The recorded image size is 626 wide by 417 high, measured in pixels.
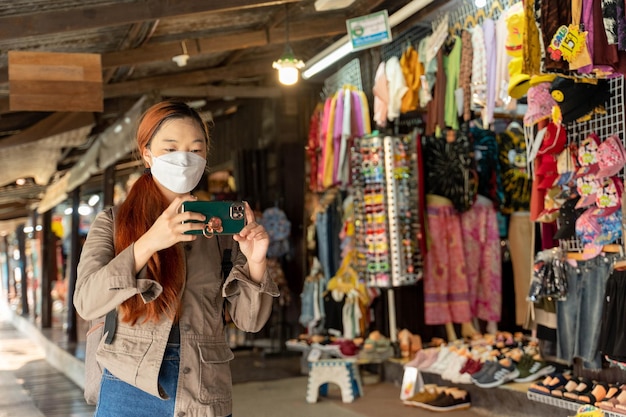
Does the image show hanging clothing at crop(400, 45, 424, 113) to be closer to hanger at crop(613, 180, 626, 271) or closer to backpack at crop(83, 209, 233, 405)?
hanger at crop(613, 180, 626, 271)

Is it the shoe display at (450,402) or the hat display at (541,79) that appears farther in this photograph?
the shoe display at (450,402)

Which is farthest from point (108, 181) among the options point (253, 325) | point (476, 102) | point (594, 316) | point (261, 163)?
point (253, 325)

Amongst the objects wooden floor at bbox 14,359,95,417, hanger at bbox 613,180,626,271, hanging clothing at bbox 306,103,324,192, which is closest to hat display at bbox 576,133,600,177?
hanger at bbox 613,180,626,271

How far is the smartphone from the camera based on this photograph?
5.34ft

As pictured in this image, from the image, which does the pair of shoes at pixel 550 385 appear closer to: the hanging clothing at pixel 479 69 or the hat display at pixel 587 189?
the hat display at pixel 587 189

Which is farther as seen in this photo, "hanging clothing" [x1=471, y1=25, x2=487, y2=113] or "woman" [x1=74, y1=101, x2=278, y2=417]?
"hanging clothing" [x1=471, y1=25, x2=487, y2=113]

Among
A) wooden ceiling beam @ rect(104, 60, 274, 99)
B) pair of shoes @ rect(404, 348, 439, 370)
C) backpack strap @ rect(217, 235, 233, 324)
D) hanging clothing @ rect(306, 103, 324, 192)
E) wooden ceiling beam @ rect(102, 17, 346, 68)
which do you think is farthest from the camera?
wooden ceiling beam @ rect(104, 60, 274, 99)

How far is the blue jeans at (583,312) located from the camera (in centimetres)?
450

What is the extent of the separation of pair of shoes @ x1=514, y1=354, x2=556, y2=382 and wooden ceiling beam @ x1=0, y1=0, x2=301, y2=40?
3378mm

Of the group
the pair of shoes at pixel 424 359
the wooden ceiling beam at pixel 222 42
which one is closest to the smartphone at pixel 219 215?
the pair of shoes at pixel 424 359

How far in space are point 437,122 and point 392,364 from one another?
7.22 feet

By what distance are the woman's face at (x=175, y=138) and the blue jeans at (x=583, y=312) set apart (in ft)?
11.1

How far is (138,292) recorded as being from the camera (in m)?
1.58

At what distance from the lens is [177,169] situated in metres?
1.74
